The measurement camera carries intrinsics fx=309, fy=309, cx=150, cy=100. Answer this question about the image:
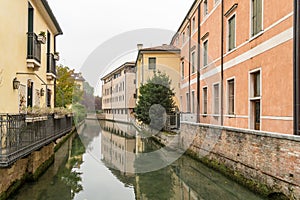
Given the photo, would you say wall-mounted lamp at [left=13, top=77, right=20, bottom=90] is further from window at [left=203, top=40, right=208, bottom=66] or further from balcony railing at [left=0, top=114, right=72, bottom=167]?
window at [left=203, top=40, right=208, bottom=66]

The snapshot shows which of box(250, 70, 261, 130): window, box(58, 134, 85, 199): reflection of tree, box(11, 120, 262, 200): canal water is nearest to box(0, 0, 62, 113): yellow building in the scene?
box(11, 120, 262, 200): canal water

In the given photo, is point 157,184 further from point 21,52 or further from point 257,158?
point 21,52

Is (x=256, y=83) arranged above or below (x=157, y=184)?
above

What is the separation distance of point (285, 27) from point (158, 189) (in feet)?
18.1

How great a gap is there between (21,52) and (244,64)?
7.22m

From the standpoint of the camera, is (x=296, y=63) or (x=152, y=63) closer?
(x=296, y=63)

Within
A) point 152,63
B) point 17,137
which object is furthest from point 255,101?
point 152,63

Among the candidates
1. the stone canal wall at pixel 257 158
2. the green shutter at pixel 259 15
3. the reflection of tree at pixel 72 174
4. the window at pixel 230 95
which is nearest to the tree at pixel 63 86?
the reflection of tree at pixel 72 174

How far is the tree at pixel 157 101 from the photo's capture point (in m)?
21.2

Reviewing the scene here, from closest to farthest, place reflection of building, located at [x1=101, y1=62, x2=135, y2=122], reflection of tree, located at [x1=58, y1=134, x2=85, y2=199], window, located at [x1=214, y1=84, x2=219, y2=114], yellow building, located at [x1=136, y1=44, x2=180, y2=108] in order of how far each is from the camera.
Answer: reflection of tree, located at [x1=58, y1=134, x2=85, y2=199] → window, located at [x1=214, y1=84, x2=219, y2=114] → yellow building, located at [x1=136, y1=44, x2=180, y2=108] → reflection of building, located at [x1=101, y1=62, x2=135, y2=122]

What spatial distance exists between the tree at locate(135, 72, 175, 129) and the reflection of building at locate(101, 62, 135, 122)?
52.4 ft

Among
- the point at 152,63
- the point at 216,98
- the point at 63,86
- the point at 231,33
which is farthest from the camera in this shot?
the point at 152,63

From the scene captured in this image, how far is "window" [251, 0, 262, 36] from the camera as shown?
9.49m

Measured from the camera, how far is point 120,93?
4269 cm
